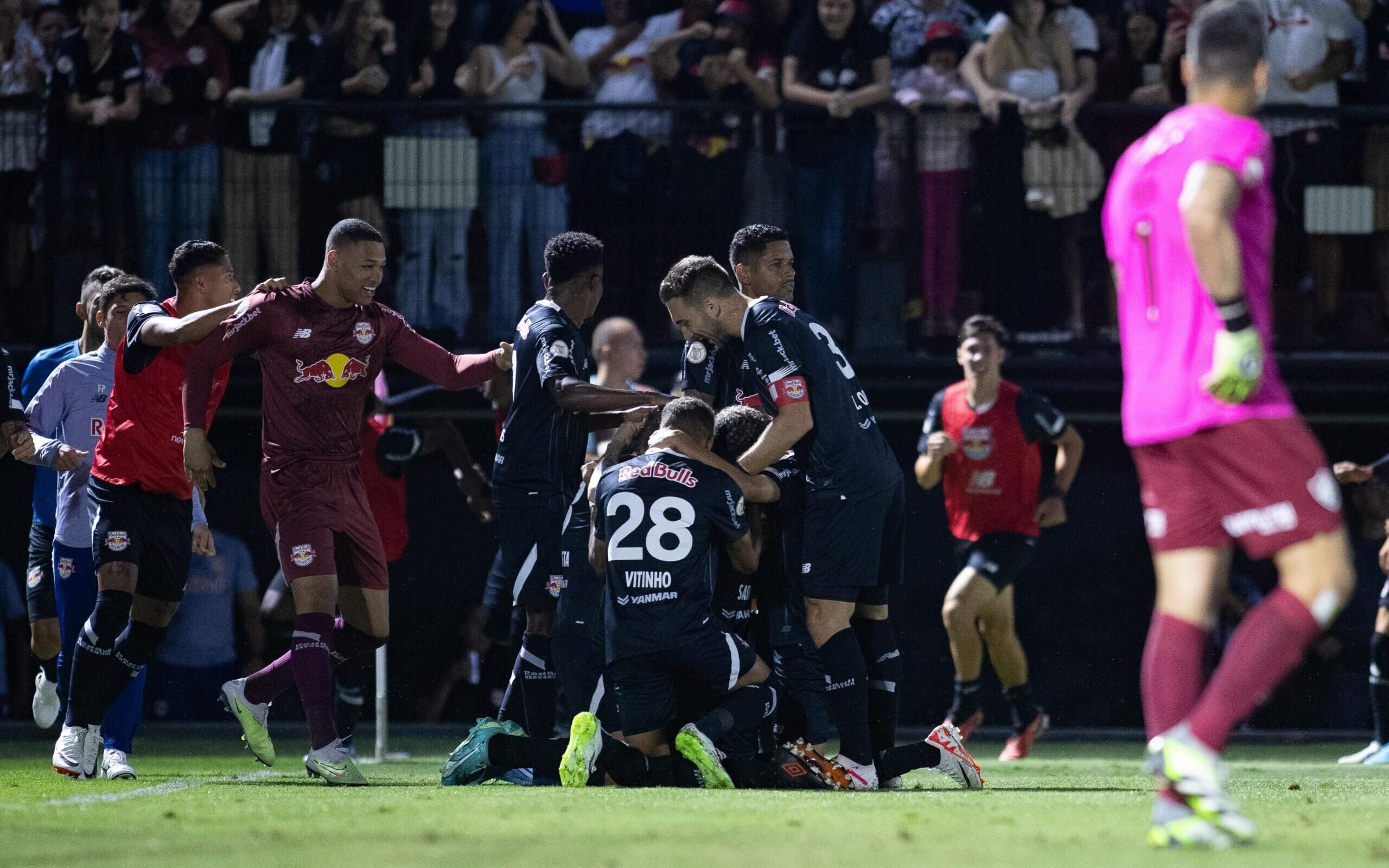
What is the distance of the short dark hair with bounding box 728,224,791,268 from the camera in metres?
7.60

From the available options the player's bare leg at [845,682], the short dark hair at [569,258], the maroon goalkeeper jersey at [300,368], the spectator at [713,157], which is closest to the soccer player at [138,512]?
the maroon goalkeeper jersey at [300,368]

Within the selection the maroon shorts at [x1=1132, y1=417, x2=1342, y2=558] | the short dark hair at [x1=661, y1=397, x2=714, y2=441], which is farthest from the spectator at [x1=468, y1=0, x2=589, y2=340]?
the maroon shorts at [x1=1132, y1=417, x2=1342, y2=558]

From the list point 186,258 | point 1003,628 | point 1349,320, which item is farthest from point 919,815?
point 1349,320

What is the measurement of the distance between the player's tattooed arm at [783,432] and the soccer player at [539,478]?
2.32ft

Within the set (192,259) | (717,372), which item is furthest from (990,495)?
(192,259)

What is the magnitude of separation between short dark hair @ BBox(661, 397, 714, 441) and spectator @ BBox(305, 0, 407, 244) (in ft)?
19.0

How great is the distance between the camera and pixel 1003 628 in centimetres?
1041

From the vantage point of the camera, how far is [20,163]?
12.5 meters

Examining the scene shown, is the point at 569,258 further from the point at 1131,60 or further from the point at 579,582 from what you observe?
the point at 1131,60

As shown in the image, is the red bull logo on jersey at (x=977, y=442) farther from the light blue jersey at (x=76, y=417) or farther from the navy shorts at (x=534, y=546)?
the light blue jersey at (x=76, y=417)

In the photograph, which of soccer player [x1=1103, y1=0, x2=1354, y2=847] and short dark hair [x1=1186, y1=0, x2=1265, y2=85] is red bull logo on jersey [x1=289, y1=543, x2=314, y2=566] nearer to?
soccer player [x1=1103, y1=0, x2=1354, y2=847]

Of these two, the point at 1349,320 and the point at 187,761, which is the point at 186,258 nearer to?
the point at 187,761

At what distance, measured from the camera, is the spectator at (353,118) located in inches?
485

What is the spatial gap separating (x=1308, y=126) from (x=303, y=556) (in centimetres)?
851
